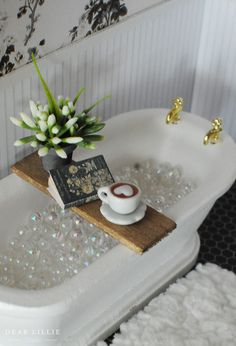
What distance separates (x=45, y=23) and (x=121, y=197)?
0.70 meters

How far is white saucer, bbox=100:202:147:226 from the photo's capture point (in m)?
2.24

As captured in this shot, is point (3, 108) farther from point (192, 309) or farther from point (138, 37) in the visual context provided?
point (192, 309)

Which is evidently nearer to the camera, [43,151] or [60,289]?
[60,289]

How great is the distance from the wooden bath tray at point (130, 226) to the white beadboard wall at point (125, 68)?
8.1 inches

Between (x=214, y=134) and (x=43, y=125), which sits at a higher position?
(x=43, y=125)

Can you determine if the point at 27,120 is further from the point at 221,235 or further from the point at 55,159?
the point at 221,235

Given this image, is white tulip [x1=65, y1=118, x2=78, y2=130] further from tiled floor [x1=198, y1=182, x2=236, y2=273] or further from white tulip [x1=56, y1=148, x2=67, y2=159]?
tiled floor [x1=198, y1=182, x2=236, y2=273]

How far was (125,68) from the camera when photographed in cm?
290

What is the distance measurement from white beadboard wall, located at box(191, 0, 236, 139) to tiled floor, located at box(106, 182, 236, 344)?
454 millimetres

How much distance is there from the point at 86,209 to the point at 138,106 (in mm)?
942

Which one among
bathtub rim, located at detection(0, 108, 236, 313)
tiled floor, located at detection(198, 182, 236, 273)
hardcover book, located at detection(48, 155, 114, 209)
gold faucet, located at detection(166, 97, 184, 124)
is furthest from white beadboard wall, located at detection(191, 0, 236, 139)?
hardcover book, located at detection(48, 155, 114, 209)

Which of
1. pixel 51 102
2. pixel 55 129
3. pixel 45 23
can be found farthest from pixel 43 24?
pixel 55 129

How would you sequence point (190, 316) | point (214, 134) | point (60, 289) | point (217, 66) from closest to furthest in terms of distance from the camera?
point (60, 289) → point (190, 316) → point (214, 134) → point (217, 66)

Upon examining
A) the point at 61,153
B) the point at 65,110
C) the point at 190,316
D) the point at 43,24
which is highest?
the point at 43,24
